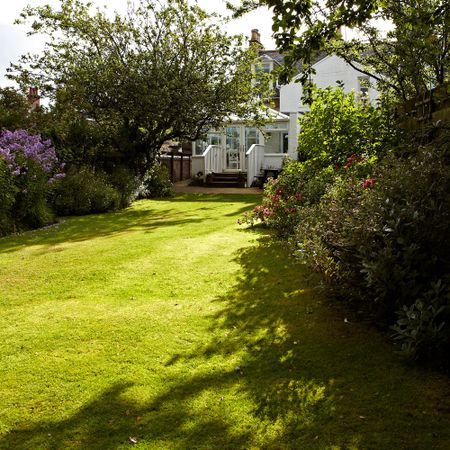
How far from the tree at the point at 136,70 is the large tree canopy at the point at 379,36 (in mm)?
6914

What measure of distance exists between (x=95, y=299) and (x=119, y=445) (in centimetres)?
297

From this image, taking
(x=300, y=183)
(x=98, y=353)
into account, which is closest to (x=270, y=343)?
(x=98, y=353)

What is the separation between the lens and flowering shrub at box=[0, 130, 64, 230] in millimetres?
10539

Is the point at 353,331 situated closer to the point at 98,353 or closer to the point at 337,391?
the point at 337,391

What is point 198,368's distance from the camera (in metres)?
3.76

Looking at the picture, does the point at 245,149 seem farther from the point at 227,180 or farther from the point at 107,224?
the point at 107,224

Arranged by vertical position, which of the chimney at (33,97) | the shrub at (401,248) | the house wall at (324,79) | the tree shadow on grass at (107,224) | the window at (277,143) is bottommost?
the tree shadow on grass at (107,224)

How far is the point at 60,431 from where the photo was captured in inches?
116

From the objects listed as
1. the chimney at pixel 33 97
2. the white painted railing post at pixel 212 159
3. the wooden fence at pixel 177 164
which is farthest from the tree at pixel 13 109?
the wooden fence at pixel 177 164

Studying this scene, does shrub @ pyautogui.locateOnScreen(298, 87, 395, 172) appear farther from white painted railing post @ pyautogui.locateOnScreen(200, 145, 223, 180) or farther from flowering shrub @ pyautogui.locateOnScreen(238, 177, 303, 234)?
white painted railing post @ pyautogui.locateOnScreen(200, 145, 223, 180)

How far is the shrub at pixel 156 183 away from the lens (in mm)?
20277

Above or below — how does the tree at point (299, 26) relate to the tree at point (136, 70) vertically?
below

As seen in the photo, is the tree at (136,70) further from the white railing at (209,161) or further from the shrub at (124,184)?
the white railing at (209,161)

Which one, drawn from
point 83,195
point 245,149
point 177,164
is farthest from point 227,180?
point 83,195
